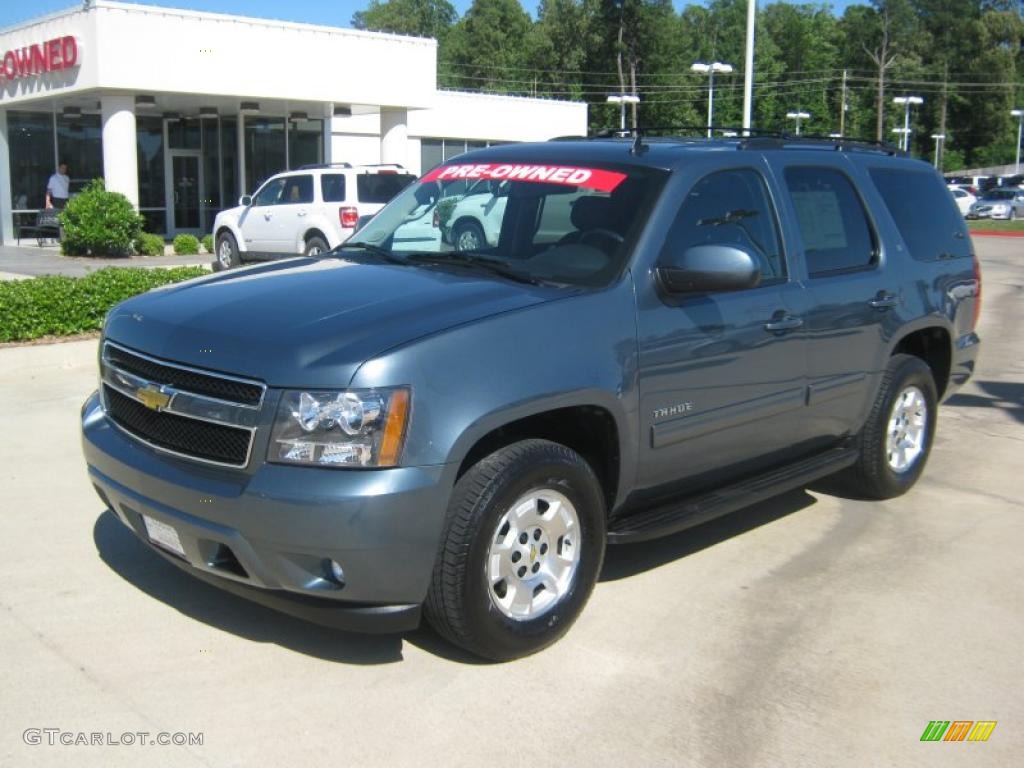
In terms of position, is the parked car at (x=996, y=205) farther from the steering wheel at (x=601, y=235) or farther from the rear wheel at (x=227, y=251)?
the steering wheel at (x=601, y=235)

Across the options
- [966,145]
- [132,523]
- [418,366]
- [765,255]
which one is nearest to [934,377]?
[765,255]

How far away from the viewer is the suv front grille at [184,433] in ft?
12.2

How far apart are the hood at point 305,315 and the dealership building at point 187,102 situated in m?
19.1

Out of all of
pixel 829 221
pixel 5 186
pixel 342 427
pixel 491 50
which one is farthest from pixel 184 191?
pixel 491 50

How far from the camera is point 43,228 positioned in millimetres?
24812

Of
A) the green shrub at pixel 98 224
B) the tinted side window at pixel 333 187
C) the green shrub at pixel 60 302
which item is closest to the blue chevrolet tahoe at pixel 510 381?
the green shrub at pixel 60 302

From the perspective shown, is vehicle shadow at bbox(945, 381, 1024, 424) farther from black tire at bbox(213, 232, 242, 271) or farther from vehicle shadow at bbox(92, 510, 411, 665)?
black tire at bbox(213, 232, 242, 271)

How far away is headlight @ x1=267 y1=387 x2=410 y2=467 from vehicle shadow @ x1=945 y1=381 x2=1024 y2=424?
667 cm

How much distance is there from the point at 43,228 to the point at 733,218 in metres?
23.2

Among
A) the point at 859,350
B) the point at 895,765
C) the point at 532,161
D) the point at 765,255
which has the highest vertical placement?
the point at 532,161

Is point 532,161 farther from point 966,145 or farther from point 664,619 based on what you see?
point 966,145

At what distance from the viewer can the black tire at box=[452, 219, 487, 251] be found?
4.88m

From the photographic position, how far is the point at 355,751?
138 inches

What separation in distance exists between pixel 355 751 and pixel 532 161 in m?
2.89
